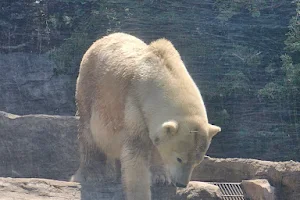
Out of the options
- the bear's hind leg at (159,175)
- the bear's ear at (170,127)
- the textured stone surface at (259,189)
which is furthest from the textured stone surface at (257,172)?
the bear's ear at (170,127)

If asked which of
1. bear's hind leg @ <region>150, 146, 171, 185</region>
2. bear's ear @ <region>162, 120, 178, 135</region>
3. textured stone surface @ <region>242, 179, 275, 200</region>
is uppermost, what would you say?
bear's ear @ <region>162, 120, 178, 135</region>

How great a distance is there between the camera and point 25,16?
8.60 metres

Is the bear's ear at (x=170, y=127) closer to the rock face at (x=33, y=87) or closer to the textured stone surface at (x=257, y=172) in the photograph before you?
the textured stone surface at (x=257, y=172)

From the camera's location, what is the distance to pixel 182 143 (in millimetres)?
4457

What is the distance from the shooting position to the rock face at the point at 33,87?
827 cm

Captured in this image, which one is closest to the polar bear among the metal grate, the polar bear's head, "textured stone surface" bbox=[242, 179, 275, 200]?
the polar bear's head

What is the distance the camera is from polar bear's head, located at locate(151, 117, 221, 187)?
4.40 meters

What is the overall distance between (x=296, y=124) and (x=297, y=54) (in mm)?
937

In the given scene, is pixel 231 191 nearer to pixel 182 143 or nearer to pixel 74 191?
pixel 182 143

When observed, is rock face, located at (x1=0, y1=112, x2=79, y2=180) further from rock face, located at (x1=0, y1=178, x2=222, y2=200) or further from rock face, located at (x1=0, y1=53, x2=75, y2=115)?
rock face, located at (x1=0, y1=53, x2=75, y2=115)

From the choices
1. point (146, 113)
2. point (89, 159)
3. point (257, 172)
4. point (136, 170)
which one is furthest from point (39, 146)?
point (257, 172)

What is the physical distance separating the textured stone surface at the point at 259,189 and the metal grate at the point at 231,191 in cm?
6

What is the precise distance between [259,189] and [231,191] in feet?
1.00

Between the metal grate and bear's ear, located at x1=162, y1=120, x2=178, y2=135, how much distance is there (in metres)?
1.14
